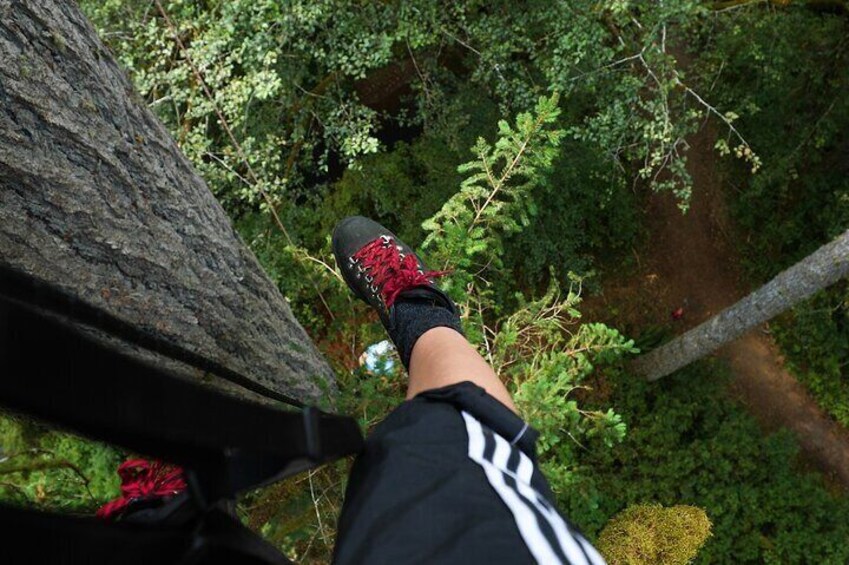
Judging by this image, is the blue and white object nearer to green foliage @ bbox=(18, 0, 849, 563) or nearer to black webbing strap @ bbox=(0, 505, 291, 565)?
green foliage @ bbox=(18, 0, 849, 563)

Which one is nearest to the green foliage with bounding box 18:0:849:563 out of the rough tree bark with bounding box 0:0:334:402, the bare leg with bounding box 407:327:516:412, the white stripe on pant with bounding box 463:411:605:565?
the bare leg with bounding box 407:327:516:412

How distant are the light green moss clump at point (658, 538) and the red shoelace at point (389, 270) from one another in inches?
118

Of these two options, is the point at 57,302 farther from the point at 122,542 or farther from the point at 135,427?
the point at 122,542

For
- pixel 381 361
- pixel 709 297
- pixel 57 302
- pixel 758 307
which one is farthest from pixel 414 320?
pixel 709 297

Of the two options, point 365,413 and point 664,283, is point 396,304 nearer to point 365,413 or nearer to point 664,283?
point 365,413

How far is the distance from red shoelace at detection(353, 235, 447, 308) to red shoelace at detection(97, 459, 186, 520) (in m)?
1.30

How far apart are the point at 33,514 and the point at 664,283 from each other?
7.60 meters

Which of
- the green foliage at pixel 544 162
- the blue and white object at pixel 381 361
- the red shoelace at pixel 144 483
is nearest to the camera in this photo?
the red shoelace at pixel 144 483

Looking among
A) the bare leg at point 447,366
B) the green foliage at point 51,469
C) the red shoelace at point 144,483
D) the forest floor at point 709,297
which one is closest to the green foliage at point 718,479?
the forest floor at point 709,297

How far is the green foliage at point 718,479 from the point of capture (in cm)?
596

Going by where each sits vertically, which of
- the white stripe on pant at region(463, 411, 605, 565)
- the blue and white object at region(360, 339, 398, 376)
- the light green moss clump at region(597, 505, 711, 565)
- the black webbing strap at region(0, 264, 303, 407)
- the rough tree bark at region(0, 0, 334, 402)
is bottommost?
the light green moss clump at region(597, 505, 711, 565)

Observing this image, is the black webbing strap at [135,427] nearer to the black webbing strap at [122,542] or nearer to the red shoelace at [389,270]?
the black webbing strap at [122,542]

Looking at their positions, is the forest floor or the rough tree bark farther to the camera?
the forest floor

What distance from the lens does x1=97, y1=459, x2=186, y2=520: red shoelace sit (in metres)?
1.42
